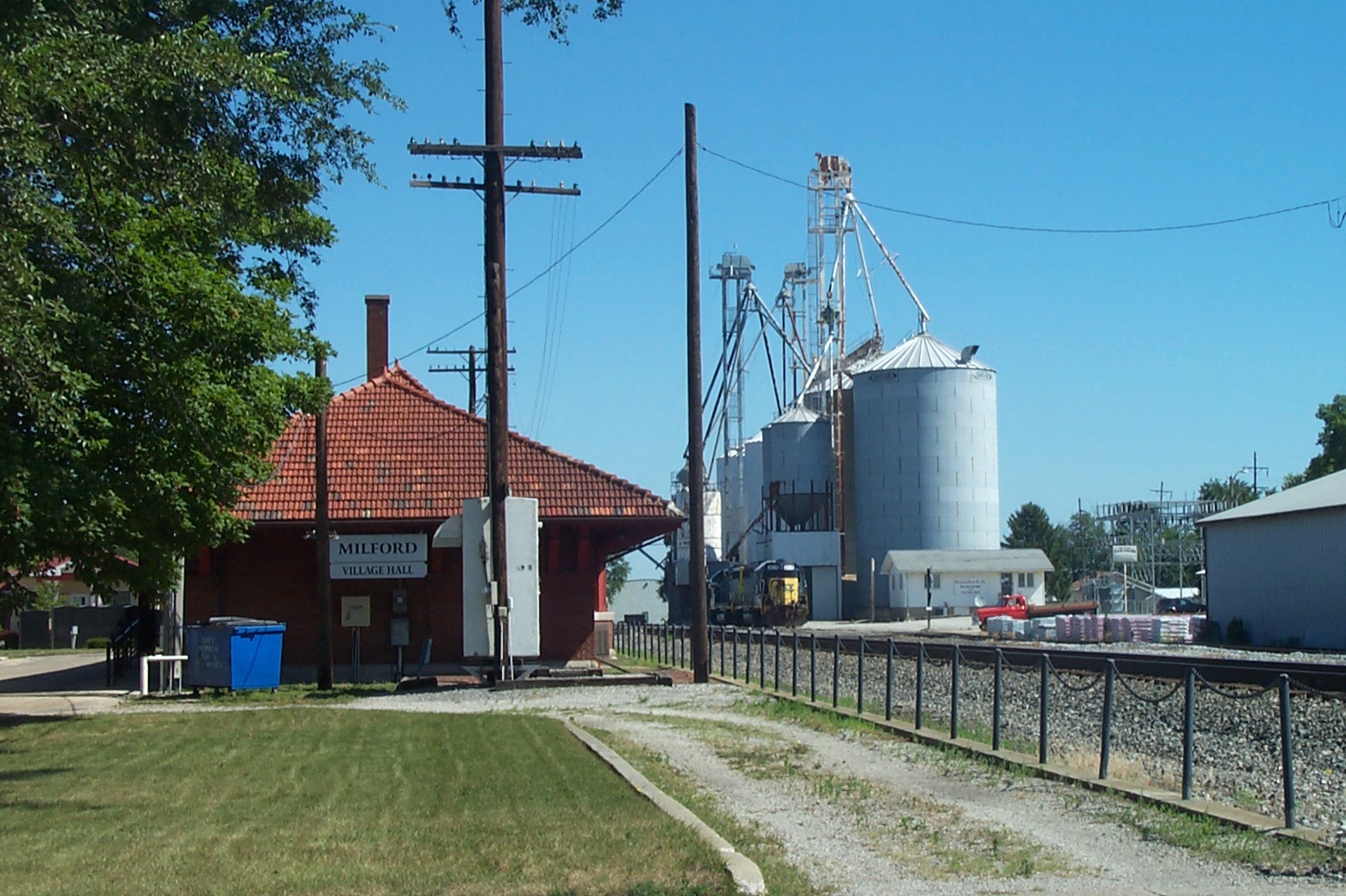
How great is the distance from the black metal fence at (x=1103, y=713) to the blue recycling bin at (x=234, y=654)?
26.7ft

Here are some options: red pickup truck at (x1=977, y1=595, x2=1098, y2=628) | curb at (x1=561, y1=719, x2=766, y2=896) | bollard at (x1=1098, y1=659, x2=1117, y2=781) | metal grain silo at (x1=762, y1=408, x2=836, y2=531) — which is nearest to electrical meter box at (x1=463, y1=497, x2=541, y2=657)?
curb at (x1=561, y1=719, x2=766, y2=896)

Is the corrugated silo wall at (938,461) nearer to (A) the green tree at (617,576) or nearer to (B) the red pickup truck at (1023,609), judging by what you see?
(B) the red pickup truck at (1023,609)

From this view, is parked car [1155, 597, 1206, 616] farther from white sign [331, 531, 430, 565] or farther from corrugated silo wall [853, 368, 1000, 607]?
white sign [331, 531, 430, 565]

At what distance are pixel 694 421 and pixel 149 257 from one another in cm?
1200

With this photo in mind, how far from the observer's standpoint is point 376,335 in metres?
36.4

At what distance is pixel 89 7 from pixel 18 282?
406 centimetres

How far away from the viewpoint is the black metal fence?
1196 centimetres

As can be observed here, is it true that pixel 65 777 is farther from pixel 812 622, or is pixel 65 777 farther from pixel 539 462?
pixel 812 622

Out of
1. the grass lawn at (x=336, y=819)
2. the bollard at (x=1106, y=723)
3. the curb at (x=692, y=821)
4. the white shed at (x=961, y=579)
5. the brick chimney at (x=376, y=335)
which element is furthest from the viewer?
the white shed at (x=961, y=579)

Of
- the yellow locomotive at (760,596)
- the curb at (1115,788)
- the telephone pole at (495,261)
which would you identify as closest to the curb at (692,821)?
the curb at (1115,788)

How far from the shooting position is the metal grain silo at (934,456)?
Answer: 72.7 metres

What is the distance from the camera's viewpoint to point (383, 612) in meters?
29.1

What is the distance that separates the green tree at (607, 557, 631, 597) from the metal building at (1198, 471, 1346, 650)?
78205 mm

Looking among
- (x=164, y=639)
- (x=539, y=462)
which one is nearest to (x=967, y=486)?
(x=539, y=462)
